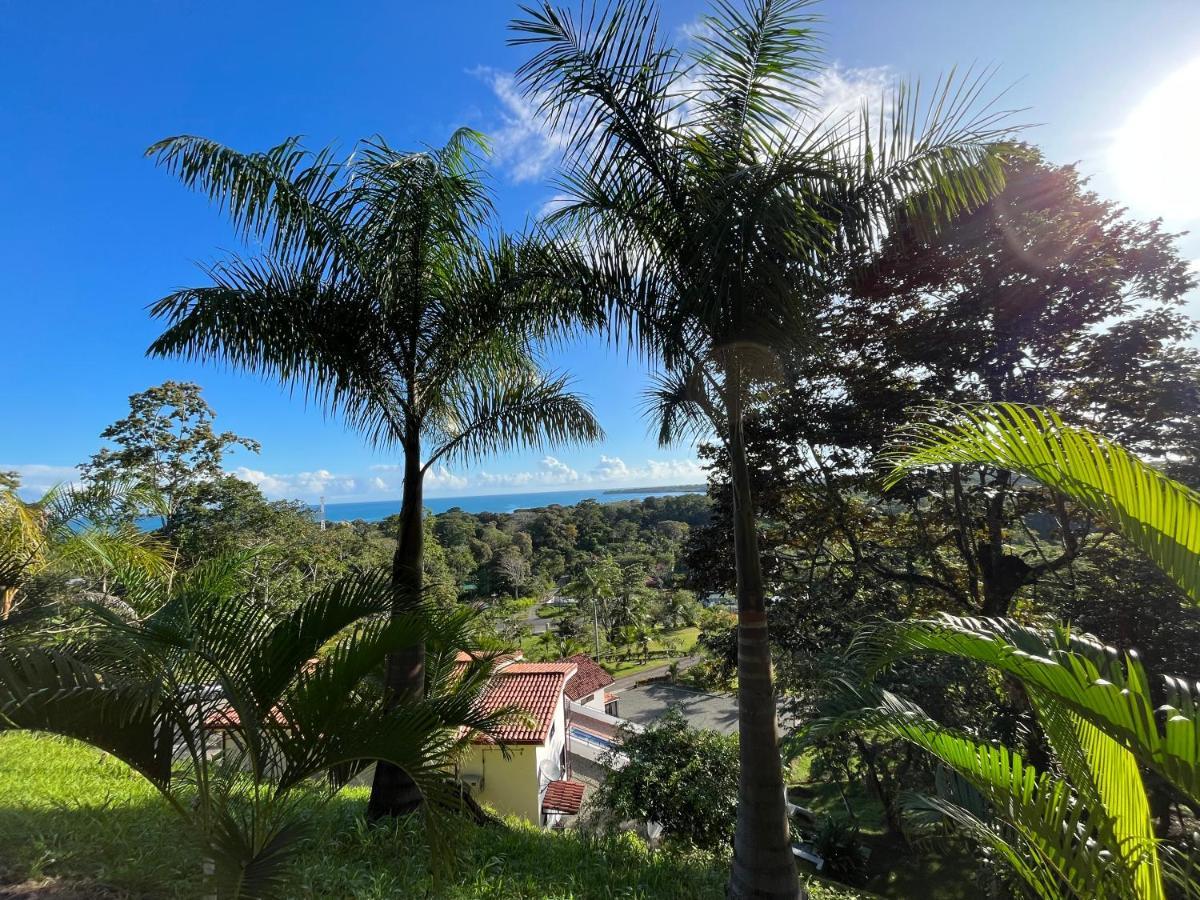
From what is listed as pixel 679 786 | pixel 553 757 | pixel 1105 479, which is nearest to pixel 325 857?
pixel 679 786

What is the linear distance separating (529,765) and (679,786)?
392cm

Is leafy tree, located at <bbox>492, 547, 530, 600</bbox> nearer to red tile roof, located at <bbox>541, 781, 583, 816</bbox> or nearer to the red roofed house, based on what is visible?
red tile roof, located at <bbox>541, 781, 583, 816</bbox>

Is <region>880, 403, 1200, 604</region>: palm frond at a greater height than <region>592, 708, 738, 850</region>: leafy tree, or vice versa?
<region>880, 403, 1200, 604</region>: palm frond

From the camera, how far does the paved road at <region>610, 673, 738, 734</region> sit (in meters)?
21.0

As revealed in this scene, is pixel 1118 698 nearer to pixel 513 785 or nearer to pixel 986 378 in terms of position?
pixel 986 378

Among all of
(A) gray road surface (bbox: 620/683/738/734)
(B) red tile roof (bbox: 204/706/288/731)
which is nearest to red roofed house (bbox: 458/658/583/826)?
(B) red tile roof (bbox: 204/706/288/731)

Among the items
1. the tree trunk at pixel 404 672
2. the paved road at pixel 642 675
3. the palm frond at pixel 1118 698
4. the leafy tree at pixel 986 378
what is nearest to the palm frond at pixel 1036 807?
the palm frond at pixel 1118 698

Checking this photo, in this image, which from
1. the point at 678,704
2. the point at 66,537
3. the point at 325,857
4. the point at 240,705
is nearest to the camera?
the point at 240,705

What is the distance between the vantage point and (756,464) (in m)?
8.77

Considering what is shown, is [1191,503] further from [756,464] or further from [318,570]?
[318,570]

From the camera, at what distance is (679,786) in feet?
23.1

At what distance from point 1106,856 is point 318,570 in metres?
21.2

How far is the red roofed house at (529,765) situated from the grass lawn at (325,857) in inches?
162

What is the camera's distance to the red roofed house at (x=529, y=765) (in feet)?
31.6
